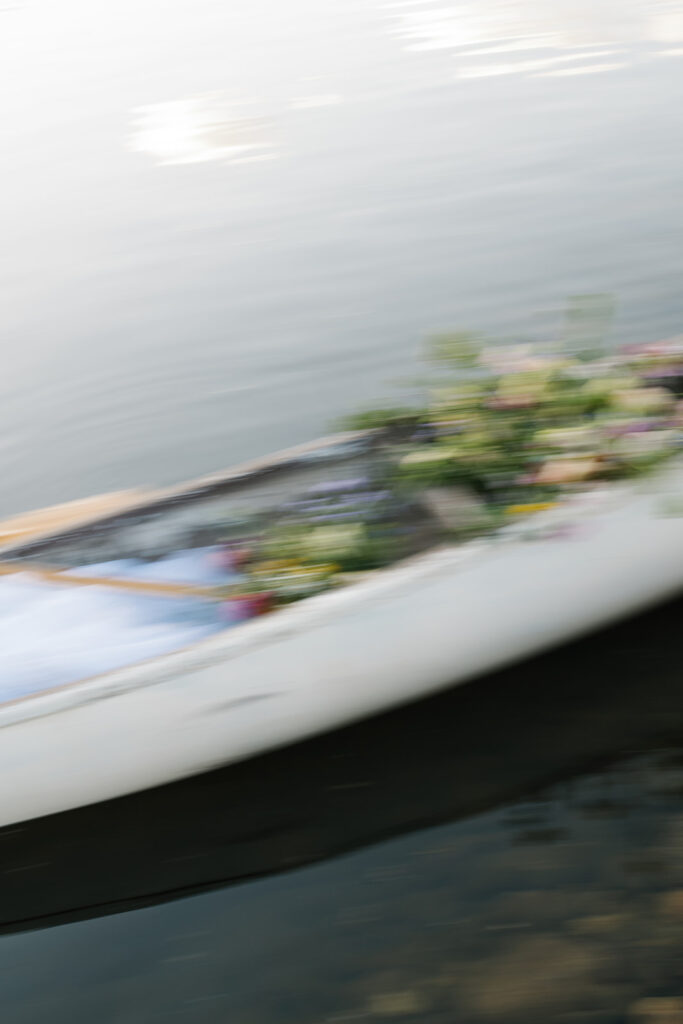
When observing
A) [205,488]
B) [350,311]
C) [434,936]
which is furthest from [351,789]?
[350,311]

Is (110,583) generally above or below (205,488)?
below

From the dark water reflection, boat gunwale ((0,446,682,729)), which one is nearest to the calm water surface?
the dark water reflection

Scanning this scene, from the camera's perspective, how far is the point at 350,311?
487 cm

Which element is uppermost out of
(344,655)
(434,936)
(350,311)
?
(350,311)

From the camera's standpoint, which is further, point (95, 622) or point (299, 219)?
point (299, 219)

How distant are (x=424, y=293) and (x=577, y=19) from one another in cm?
616

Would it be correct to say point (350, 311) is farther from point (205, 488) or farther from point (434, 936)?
point (434, 936)

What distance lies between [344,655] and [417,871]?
483 mm

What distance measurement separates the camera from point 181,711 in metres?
2.33

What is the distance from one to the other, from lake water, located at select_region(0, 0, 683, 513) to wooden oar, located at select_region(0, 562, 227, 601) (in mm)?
1299

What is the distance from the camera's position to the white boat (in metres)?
2.28

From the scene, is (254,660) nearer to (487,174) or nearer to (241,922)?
(241,922)

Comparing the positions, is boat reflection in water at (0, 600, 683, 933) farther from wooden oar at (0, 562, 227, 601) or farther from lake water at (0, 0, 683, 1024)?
wooden oar at (0, 562, 227, 601)

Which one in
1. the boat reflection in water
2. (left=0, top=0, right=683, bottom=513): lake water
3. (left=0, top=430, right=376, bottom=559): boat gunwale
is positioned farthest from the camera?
(left=0, top=0, right=683, bottom=513): lake water
